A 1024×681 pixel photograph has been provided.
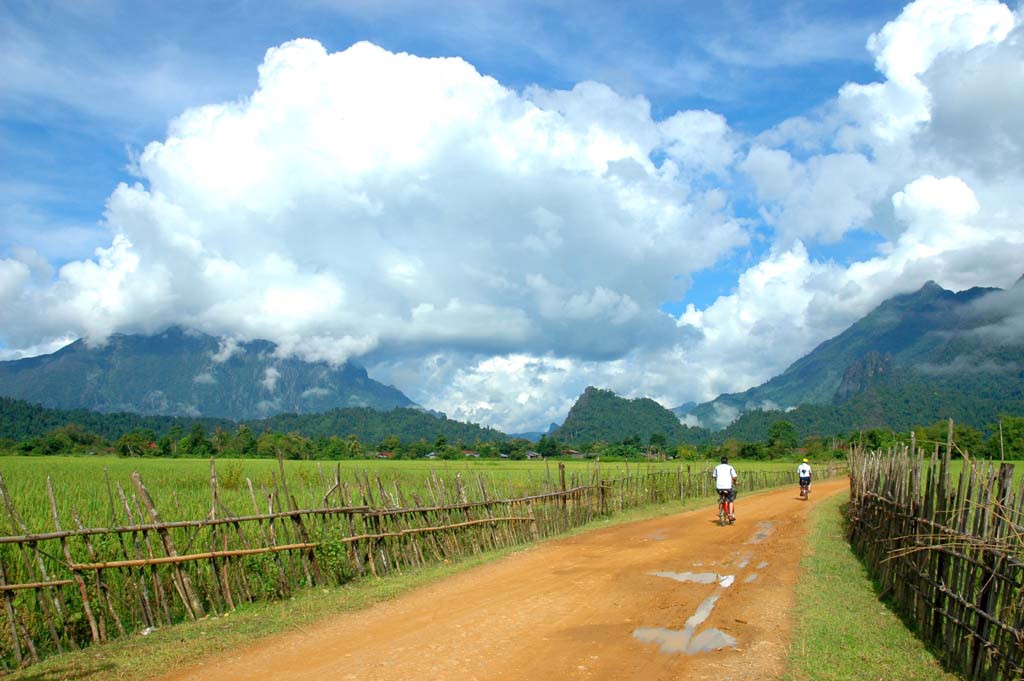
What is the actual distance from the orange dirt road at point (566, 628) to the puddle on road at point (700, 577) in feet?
0.06

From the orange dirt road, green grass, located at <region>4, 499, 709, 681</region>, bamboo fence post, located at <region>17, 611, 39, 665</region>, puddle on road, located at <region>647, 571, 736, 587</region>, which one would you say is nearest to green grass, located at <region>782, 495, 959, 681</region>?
the orange dirt road

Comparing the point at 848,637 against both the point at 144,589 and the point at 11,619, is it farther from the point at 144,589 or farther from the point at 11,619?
the point at 11,619

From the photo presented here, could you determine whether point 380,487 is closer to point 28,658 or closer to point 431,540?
point 431,540

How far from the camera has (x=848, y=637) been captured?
8.13 meters

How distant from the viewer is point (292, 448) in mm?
78438

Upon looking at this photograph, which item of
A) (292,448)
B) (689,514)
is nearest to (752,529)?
(689,514)

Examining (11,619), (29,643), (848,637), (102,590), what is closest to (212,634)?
(102,590)

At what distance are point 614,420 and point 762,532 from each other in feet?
483

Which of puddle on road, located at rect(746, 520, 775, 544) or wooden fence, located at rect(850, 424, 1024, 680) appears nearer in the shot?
wooden fence, located at rect(850, 424, 1024, 680)

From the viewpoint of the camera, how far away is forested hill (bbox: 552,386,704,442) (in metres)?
158

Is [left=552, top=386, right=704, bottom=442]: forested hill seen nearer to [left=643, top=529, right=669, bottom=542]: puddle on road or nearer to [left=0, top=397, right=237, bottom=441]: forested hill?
[left=0, top=397, right=237, bottom=441]: forested hill

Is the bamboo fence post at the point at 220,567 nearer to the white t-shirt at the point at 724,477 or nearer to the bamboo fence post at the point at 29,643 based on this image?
the bamboo fence post at the point at 29,643

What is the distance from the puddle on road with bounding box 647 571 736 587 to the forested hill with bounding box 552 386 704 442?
14195 centimetres

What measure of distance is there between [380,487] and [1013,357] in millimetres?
190676
